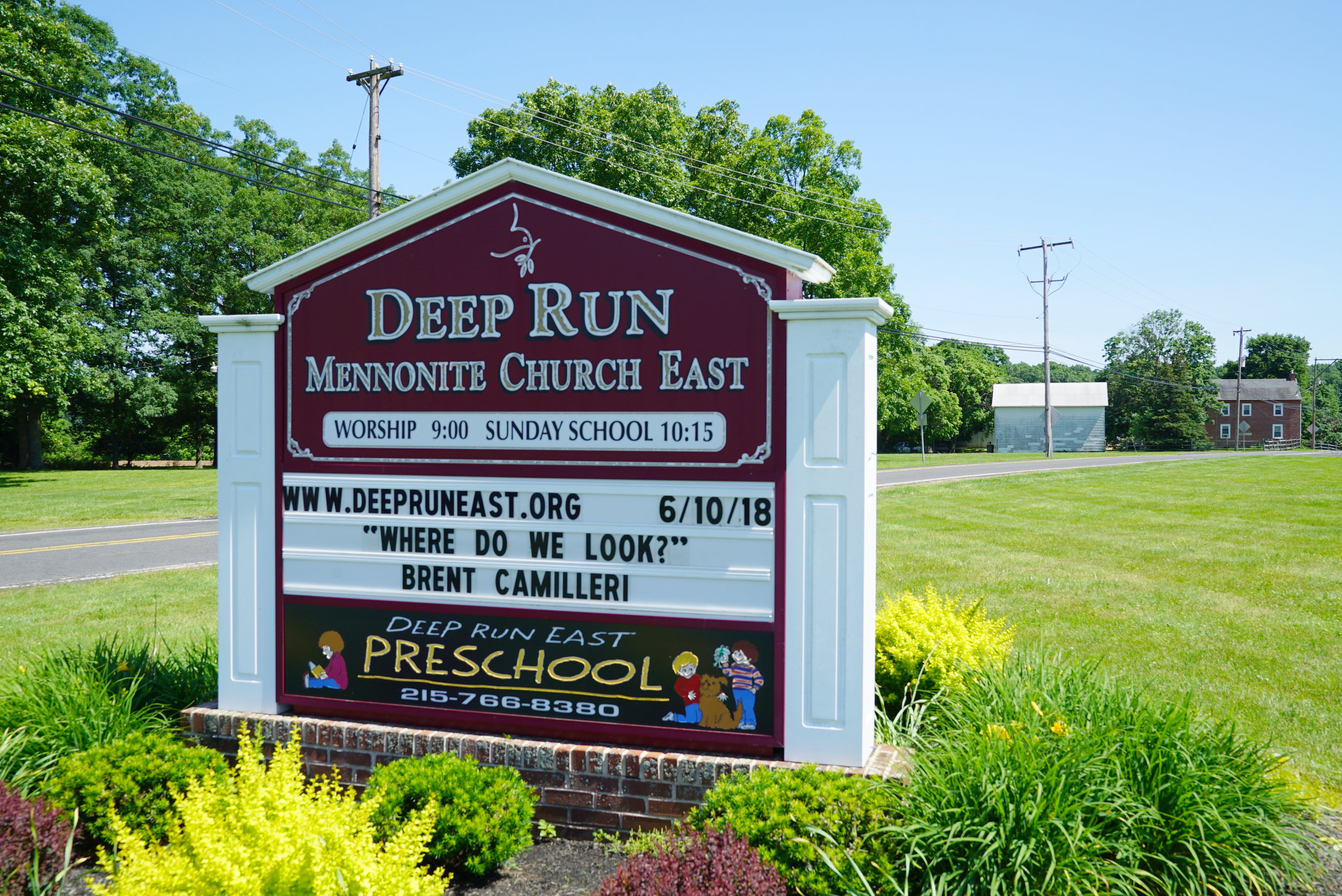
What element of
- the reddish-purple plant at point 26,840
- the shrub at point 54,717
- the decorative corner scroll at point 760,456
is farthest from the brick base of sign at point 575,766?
the decorative corner scroll at point 760,456

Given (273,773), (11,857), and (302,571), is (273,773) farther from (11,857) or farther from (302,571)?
(302,571)

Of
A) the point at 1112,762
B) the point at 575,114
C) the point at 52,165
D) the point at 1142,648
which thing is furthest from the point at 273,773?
the point at 575,114

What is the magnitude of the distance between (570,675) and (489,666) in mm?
474

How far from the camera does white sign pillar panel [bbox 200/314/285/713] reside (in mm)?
5113

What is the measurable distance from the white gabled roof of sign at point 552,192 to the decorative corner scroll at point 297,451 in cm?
93

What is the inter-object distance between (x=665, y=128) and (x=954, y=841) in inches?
1234

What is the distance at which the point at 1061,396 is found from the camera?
7412 cm

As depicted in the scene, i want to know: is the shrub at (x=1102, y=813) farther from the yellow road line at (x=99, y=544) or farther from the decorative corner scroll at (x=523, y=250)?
the yellow road line at (x=99, y=544)

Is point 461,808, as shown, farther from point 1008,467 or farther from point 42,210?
point 1008,467

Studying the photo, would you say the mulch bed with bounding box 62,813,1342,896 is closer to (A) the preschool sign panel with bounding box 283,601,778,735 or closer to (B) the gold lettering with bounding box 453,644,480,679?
(A) the preschool sign panel with bounding box 283,601,778,735

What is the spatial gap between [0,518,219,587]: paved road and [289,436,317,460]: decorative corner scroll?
6934 mm

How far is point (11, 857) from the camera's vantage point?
351 cm

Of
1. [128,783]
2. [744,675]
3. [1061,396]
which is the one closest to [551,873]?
[744,675]

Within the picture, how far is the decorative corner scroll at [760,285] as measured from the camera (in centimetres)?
441
